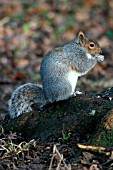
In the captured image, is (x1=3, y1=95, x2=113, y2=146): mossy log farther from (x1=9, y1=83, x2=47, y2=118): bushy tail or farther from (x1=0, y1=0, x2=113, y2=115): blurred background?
(x1=0, y1=0, x2=113, y2=115): blurred background

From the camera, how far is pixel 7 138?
4.39 m

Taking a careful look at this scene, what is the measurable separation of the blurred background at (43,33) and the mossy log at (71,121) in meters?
3.31

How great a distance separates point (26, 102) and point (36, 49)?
5898 mm

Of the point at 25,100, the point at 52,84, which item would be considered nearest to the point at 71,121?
the point at 52,84

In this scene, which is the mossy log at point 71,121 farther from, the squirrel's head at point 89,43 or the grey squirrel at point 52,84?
the squirrel's head at point 89,43

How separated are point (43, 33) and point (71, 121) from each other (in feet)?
24.4

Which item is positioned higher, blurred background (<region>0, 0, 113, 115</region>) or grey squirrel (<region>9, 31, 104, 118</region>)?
blurred background (<region>0, 0, 113, 115</region>)

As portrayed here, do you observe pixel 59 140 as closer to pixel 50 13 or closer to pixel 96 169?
pixel 96 169

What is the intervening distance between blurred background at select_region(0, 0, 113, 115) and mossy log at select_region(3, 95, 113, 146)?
3312 millimetres

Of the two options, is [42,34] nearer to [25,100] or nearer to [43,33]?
[43,33]

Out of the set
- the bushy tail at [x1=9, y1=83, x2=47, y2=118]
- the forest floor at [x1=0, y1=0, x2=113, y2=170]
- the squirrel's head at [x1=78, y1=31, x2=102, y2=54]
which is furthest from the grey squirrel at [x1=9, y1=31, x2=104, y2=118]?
the forest floor at [x1=0, y1=0, x2=113, y2=170]

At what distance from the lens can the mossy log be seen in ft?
13.3

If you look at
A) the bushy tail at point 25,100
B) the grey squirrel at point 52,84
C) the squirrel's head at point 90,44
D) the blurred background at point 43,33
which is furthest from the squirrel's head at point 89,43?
the blurred background at point 43,33

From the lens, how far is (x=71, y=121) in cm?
A: 436
